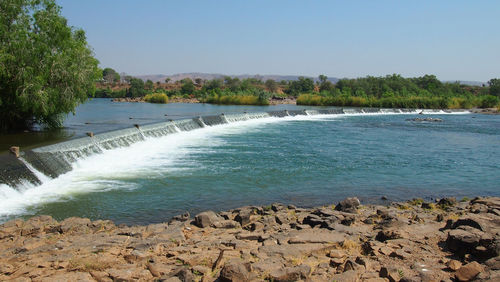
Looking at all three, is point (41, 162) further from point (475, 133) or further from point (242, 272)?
point (475, 133)

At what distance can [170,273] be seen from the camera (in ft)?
19.3

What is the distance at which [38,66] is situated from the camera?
20.0 meters

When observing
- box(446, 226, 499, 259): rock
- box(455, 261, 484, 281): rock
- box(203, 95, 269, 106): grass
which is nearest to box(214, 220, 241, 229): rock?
box(446, 226, 499, 259): rock

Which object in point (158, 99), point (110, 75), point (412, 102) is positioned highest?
point (110, 75)

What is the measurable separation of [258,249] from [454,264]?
297cm

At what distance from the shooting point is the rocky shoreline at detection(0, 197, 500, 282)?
5.82m

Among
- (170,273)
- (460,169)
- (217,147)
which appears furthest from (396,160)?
(170,273)

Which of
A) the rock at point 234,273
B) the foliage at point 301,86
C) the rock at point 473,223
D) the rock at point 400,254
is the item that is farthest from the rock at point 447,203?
the foliage at point 301,86

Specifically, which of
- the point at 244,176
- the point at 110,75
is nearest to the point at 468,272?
the point at 244,176

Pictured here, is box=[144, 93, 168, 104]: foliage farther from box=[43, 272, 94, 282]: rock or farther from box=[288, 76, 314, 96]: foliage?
box=[43, 272, 94, 282]: rock

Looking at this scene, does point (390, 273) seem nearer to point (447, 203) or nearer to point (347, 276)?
point (347, 276)

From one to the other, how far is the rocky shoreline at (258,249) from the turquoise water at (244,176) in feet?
6.24

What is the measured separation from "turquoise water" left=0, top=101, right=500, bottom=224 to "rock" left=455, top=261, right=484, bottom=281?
6137 mm

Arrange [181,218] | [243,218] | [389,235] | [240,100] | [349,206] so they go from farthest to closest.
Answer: [240,100] → [349,206] → [181,218] → [243,218] → [389,235]
